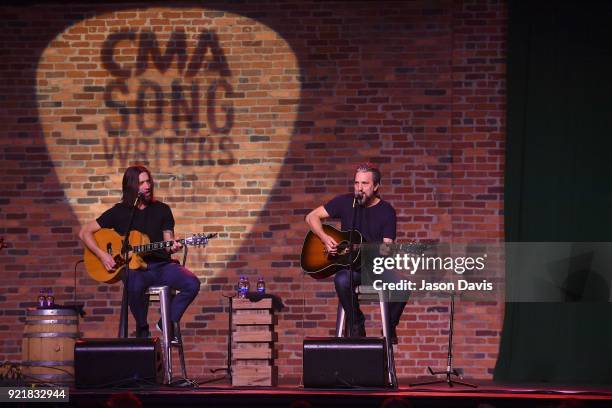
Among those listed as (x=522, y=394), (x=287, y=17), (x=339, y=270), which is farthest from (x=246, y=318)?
(x=287, y=17)

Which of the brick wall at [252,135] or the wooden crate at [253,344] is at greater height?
the brick wall at [252,135]

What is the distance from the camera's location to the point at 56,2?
8.25 metres

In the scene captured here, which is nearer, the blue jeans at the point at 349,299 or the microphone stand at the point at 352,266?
the microphone stand at the point at 352,266

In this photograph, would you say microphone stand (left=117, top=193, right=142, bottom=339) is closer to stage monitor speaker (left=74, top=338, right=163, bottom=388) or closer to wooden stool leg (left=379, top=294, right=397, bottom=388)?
stage monitor speaker (left=74, top=338, right=163, bottom=388)

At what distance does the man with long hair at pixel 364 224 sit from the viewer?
265 inches

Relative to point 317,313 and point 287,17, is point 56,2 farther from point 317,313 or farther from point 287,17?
point 317,313

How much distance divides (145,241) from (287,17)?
2389 millimetres

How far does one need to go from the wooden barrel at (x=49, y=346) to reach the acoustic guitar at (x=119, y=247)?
39cm

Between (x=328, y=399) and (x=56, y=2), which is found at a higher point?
(x=56, y=2)

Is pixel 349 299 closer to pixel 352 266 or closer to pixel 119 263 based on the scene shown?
pixel 352 266

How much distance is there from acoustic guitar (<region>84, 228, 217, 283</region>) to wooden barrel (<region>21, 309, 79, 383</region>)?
1.28 feet

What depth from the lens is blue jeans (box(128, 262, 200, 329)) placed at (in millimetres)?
6875
